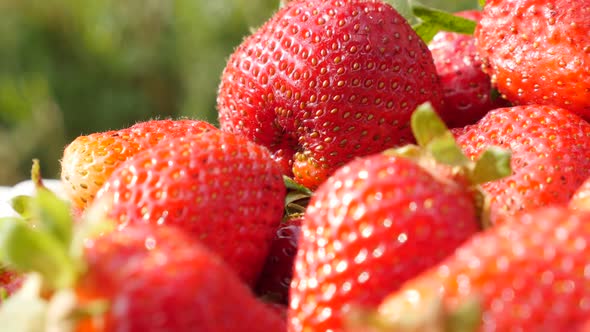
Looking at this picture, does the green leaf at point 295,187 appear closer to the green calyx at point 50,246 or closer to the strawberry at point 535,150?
the strawberry at point 535,150

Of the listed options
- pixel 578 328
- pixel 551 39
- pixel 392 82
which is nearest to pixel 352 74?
pixel 392 82

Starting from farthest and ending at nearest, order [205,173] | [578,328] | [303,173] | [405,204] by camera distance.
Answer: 1. [303,173]
2. [205,173]
3. [405,204]
4. [578,328]

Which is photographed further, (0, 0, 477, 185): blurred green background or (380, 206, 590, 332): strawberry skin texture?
(0, 0, 477, 185): blurred green background

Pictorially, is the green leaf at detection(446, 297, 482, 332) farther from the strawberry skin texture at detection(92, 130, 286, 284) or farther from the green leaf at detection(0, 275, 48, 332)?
the strawberry skin texture at detection(92, 130, 286, 284)

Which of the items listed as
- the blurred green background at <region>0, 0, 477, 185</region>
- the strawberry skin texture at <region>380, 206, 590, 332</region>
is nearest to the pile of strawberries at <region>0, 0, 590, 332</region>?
the strawberry skin texture at <region>380, 206, 590, 332</region>

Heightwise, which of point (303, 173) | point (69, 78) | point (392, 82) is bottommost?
point (69, 78)

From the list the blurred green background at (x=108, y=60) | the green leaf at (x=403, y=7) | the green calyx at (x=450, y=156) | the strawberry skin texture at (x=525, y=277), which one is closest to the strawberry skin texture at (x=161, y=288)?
the strawberry skin texture at (x=525, y=277)

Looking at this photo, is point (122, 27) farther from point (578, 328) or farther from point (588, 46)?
point (578, 328)
